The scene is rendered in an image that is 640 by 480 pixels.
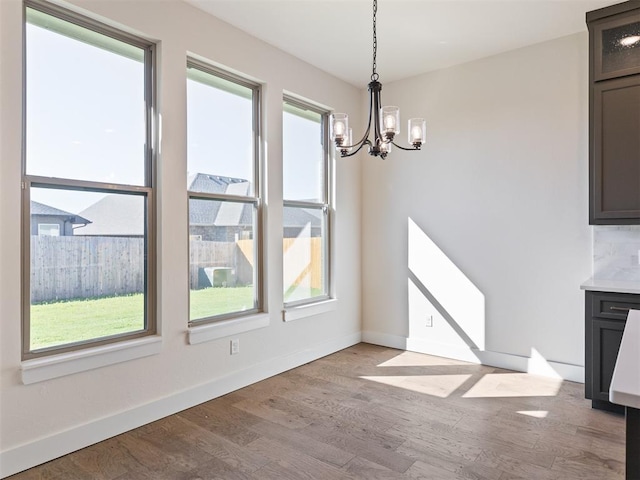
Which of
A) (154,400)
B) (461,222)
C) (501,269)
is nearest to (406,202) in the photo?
(461,222)

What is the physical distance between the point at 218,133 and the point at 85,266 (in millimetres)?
1491

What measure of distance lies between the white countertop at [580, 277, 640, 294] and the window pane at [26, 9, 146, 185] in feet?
11.0

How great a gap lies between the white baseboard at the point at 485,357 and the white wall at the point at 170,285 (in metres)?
0.46

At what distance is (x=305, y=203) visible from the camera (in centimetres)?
427

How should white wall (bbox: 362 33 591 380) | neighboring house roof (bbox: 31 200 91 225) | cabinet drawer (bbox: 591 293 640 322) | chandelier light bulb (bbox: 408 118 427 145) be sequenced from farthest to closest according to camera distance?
white wall (bbox: 362 33 591 380) → cabinet drawer (bbox: 591 293 640 322) → chandelier light bulb (bbox: 408 118 427 145) → neighboring house roof (bbox: 31 200 91 225)

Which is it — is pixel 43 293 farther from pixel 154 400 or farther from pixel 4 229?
pixel 154 400

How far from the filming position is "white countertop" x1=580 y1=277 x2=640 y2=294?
9.32ft

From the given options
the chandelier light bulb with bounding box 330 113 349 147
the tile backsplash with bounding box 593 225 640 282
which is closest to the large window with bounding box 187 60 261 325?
the chandelier light bulb with bounding box 330 113 349 147

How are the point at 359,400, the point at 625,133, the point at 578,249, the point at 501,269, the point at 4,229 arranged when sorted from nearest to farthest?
the point at 4,229 < the point at 625,133 < the point at 359,400 < the point at 578,249 < the point at 501,269

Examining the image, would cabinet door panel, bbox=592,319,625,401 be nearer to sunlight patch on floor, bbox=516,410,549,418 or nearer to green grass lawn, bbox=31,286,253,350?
sunlight patch on floor, bbox=516,410,549,418

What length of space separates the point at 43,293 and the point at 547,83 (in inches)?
168

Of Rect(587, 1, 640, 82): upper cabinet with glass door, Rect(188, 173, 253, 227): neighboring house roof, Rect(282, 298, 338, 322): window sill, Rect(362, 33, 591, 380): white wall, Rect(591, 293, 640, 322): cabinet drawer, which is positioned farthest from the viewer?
Rect(282, 298, 338, 322): window sill

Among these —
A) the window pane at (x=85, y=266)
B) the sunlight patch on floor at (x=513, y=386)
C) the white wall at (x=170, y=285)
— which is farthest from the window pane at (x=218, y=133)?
the sunlight patch on floor at (x=513, y=386)

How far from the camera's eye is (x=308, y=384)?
3557mm
